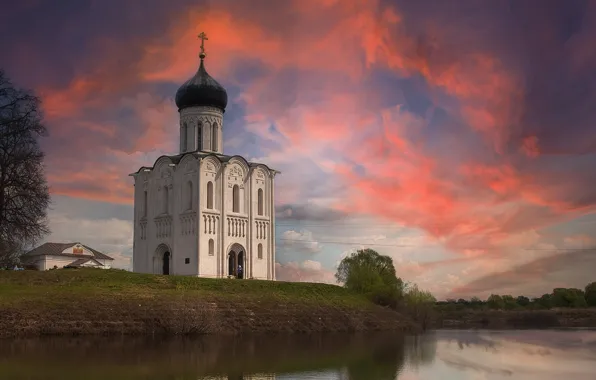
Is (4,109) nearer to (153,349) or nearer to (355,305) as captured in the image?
(153,349)

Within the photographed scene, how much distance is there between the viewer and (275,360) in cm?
2039

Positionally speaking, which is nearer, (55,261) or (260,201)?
(260,201)

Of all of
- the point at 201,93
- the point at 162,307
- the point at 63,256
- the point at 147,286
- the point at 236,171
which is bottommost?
the point at 162,307

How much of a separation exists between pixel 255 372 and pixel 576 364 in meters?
10.6

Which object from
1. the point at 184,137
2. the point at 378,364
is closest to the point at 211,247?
the point at 184,137

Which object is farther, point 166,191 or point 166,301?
point 166,191

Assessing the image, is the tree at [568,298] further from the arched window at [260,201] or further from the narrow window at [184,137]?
the narrow window at [184,137]

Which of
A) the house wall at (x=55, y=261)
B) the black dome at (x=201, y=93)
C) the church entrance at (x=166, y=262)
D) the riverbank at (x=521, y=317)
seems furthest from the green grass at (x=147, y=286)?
the house wall at (x=55, y=261)

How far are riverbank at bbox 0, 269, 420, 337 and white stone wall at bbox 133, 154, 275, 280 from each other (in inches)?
283

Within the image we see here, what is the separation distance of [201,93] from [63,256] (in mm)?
34003

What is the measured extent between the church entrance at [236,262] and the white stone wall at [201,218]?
28cm

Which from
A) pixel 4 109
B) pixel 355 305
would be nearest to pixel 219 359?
pixel 4 109

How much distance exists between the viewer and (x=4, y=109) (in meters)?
33.9

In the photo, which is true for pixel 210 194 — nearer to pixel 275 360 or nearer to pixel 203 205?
pixel 203 205
